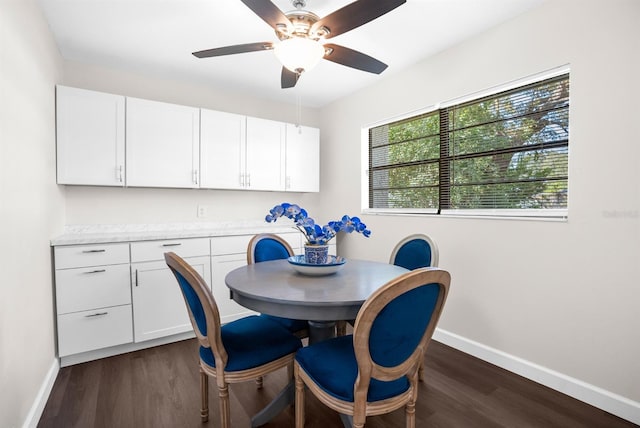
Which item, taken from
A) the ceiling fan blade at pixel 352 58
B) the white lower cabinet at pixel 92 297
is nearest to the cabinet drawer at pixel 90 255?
the white lower cabinet at pixel 92 297

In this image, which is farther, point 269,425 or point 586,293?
point 586,293

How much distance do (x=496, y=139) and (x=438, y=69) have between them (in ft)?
2.68

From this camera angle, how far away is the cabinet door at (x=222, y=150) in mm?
3182

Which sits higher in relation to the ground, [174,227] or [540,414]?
[174,227]

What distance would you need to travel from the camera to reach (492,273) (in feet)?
7.84

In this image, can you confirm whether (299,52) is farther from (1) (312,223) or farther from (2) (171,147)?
(2) (171,147)

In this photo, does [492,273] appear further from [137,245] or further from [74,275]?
[74,275]

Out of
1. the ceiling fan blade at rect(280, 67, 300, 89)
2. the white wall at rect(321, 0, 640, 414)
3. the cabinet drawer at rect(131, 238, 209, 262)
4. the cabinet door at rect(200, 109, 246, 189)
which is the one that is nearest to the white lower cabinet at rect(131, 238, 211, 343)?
the cabinet drawer at rect(131, 238, 209, 262)

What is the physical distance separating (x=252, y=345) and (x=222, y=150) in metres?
2.26

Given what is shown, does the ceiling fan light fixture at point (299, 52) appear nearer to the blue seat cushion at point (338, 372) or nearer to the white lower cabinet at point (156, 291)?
the blue seat cushion at point (338, 372)

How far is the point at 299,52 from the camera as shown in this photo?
1.68 m

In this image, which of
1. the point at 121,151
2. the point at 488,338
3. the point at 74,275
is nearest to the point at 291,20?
the point at 121,151

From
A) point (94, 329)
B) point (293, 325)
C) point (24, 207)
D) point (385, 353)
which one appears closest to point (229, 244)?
point (94, 329)

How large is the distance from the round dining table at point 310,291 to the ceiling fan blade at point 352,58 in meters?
1.31
